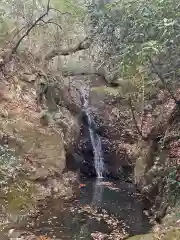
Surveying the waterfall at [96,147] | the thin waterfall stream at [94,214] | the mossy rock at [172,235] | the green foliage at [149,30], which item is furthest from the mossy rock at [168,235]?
the waterfall at [96,147]

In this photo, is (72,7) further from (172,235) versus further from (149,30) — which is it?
(172,235)

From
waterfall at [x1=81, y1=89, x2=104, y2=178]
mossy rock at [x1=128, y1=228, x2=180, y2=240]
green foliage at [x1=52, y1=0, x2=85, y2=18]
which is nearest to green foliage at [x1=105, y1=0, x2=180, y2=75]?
mossy rock at [x1=128, y1=228, x2=180, y2=240]

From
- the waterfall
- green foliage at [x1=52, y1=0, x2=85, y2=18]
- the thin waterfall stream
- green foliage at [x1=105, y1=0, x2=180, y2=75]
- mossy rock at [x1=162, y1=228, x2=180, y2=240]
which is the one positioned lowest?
the thin waterfall stream

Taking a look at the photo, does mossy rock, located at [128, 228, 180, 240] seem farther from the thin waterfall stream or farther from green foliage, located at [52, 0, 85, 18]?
green foliage, located at [52, 0, 85, 18]

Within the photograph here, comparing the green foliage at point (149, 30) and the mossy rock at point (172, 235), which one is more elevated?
the green foliage at point (149, 30)

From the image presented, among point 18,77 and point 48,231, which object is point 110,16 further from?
point 48,231

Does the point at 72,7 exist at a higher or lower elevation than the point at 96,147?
higher

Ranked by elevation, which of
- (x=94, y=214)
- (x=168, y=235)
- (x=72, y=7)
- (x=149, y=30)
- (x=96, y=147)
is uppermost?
(x=72, y=7)

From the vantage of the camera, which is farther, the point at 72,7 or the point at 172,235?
the point at 72,7

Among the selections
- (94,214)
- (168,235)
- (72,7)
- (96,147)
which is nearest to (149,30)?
(94,214)

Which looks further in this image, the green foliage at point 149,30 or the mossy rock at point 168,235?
the green foliage at point 149,30

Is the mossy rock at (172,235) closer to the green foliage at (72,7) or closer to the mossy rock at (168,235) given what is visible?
the mossy rock at (168,235)

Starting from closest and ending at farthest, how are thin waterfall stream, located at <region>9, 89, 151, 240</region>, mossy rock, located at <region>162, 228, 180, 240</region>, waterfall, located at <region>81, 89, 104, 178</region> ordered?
mossy rock, located at <region>162, 228, 180, 240</region> < thin waterfall stream, located at <region>9, 89, 151, 240</region> < waterfall, located at <region>81, 89, 104, 178</region>

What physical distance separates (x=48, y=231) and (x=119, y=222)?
2458mm
